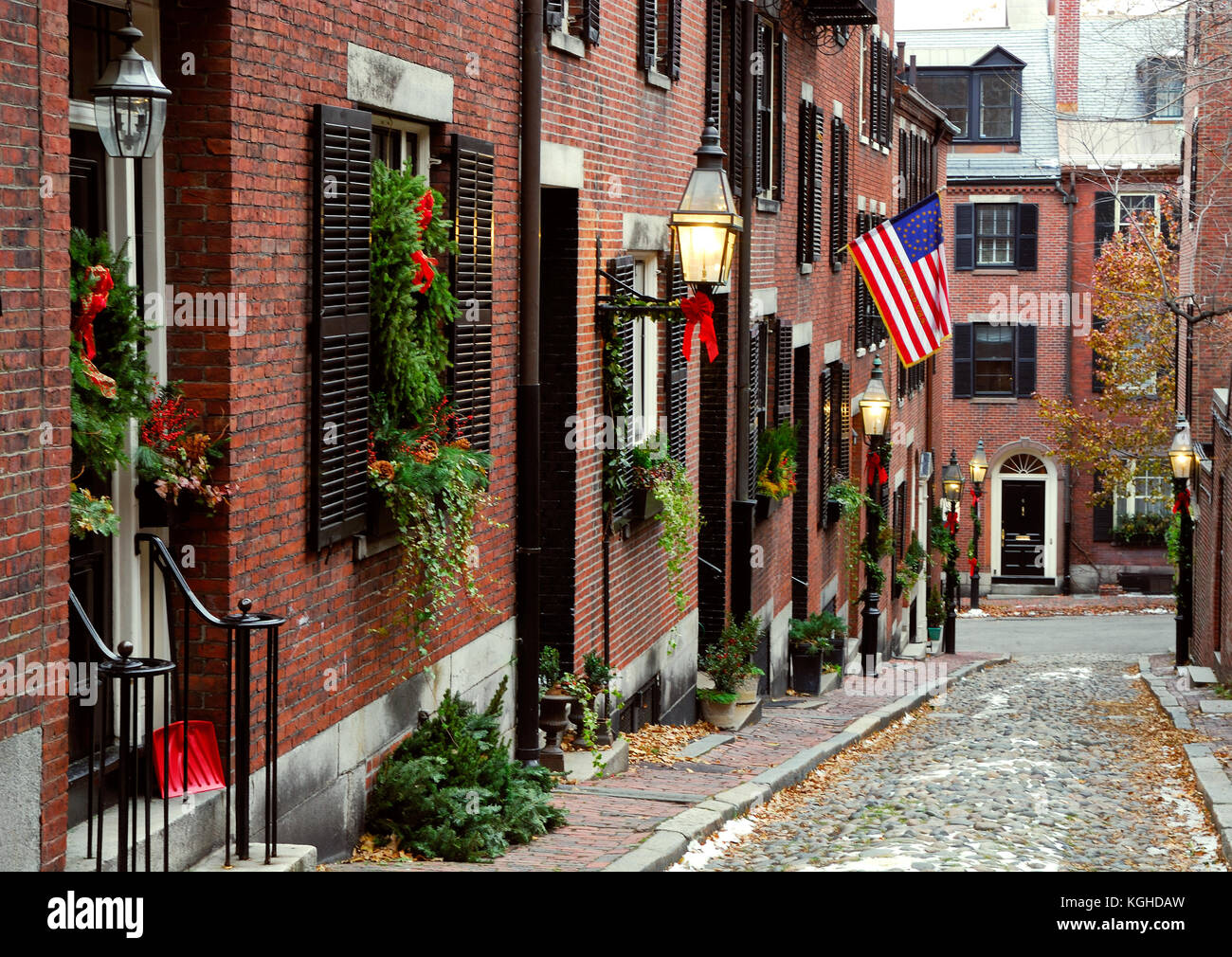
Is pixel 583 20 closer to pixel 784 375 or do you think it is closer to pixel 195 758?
pixel 195 758

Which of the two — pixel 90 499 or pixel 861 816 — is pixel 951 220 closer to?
pixel 861 816

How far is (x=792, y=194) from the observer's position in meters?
19.7

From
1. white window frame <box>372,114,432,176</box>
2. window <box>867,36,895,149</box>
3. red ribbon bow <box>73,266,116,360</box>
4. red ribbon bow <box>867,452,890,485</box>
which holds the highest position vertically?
window <box>867,36,895,149</box>

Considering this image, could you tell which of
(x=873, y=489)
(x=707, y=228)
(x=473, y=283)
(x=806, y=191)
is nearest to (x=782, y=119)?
(x=806, y=191)

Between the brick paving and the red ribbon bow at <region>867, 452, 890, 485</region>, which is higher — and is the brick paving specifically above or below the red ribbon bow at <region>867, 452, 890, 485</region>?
below

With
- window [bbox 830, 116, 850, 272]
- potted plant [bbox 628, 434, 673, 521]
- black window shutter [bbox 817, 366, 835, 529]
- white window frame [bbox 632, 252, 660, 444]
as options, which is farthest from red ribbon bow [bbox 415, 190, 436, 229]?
window [bbox 830, 116, 850, 272]

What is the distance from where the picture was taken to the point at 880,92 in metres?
26.7

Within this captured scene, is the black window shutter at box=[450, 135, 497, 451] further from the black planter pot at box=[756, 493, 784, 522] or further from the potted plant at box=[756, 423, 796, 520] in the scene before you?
the potted plant at box=[756, 423, 796, 520]

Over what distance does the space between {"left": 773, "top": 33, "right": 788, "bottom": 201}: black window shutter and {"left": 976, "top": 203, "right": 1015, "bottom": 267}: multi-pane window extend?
24.4 m

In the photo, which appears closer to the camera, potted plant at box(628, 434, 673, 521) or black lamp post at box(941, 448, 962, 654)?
potted plant at box(628, 434, 673, 521)

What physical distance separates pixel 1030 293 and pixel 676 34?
30.2 metres

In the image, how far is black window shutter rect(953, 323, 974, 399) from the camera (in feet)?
136

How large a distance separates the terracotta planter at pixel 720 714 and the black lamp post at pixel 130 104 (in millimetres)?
10354

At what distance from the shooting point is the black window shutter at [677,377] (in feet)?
44.0
